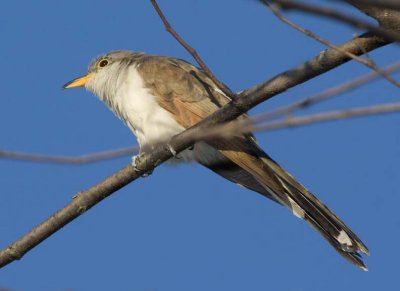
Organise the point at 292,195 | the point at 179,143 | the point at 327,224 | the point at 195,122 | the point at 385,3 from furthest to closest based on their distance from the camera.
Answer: the point at 195,122, the point at 292,195, the point at 327,224, the point at 179,143, the point at 385,3

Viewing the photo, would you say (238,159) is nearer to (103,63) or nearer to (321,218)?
(321,218)

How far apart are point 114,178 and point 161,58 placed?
2.20m

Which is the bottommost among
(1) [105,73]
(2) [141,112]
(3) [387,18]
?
(3) [387,18]

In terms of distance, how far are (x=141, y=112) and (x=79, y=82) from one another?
1.60 metres

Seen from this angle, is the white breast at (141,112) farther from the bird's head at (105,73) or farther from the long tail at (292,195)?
the long tail at (292,195)

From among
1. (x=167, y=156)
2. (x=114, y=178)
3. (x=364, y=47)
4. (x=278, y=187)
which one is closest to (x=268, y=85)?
(x=364, y=47)

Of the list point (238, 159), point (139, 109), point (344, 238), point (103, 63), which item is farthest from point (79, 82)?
point (344, 238)

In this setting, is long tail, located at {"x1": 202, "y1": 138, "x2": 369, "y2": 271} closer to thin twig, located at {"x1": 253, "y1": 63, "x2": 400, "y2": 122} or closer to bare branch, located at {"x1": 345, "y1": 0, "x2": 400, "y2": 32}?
bare branch, located at {"x1": 345, "y1": 0, "x2": 400, "y2": 32}

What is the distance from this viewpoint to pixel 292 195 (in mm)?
4844

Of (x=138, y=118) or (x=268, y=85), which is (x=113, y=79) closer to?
(x=138, y=118)

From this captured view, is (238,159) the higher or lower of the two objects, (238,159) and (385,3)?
the higher

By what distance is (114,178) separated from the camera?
169 inches

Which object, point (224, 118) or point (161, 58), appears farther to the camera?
point (161, 58)

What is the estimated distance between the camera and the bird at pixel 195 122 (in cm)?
472
